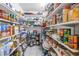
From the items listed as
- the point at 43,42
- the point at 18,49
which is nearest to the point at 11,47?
the point at 18,49

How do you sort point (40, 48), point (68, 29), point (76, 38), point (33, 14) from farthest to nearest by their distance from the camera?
point (40, 48)
point (33, 14)
point (68, 29)
point (76, 38)

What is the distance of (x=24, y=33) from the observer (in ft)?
6.61

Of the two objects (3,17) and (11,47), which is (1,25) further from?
(11,47)

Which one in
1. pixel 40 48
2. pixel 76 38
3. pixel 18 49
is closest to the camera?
pixel 76 38

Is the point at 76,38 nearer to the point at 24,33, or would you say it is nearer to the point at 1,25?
the point at 24,33

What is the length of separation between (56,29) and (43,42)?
0.29 meters

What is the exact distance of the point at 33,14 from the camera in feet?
6.26

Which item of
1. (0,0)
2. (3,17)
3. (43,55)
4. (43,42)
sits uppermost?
(0,0)

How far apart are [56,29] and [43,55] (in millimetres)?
461

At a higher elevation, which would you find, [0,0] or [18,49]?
[0,0]

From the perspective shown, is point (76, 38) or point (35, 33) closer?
point (76, 38)

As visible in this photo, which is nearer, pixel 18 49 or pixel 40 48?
pixel 40 48

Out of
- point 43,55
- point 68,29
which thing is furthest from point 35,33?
point 68,29

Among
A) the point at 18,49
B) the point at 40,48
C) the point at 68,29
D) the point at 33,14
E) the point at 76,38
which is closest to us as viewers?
the point at 76,38
